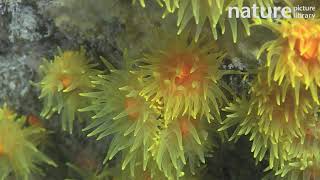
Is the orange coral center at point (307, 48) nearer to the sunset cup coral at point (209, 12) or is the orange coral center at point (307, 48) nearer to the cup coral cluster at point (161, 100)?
the sunset cup coral at point (209, 12)

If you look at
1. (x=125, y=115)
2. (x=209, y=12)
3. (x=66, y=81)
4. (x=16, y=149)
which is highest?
(x=209, y=12)

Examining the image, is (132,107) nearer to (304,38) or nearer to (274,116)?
(274,116)

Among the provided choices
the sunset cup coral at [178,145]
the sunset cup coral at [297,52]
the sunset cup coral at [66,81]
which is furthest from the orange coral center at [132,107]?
the sunset cup coral at [297,52]

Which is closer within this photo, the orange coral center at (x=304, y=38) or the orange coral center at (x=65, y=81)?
the orange coral center at (x=304, y=38)

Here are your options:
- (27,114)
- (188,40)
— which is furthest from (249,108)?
(27,114)

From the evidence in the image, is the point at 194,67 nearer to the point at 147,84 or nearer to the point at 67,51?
the point at 147,84

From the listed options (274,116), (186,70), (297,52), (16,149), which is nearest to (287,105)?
(274,116)

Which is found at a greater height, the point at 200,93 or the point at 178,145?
the point at 200,93

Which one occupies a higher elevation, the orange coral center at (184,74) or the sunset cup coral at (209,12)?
the sunset cup coral at (209,12)
